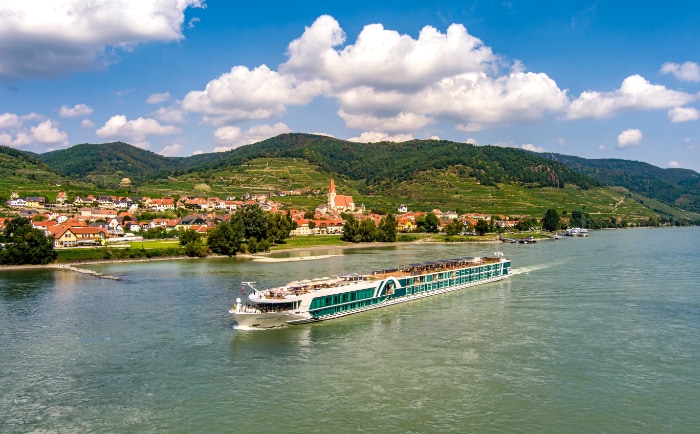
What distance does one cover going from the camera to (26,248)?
63281 mm

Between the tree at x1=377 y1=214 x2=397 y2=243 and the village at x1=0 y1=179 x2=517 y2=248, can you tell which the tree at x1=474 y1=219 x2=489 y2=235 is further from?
the tree at x1=377 y1=214 x2=397 y2=243

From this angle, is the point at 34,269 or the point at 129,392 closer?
the point at 129,392

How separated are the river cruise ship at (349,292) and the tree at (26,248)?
41061mm

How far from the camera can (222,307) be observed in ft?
Answer: 124

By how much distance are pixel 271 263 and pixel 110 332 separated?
123ft

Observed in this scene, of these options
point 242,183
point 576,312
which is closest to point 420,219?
point 242,183

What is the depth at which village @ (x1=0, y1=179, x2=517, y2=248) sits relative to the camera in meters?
83.1

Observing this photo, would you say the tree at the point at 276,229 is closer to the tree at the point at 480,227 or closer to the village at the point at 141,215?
the village at the point at 141,215

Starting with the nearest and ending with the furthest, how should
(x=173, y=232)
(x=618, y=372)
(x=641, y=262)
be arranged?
(x=618, y=372), (x=641, y=262), (x=173, y=232)

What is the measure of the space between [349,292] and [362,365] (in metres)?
11.0

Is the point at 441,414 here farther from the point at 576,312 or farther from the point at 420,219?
the point at 420,219

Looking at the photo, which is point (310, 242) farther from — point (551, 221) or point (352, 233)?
point (551, 221)

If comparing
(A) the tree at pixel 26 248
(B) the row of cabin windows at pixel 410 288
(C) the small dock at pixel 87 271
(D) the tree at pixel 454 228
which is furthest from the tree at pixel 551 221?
(A) the tree at pixel 26 248

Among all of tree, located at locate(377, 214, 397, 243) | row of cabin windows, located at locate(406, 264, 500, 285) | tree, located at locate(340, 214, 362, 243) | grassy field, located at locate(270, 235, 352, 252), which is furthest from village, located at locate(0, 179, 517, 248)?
row of cabin windows, located at locate(406, 264, 500, 285)
